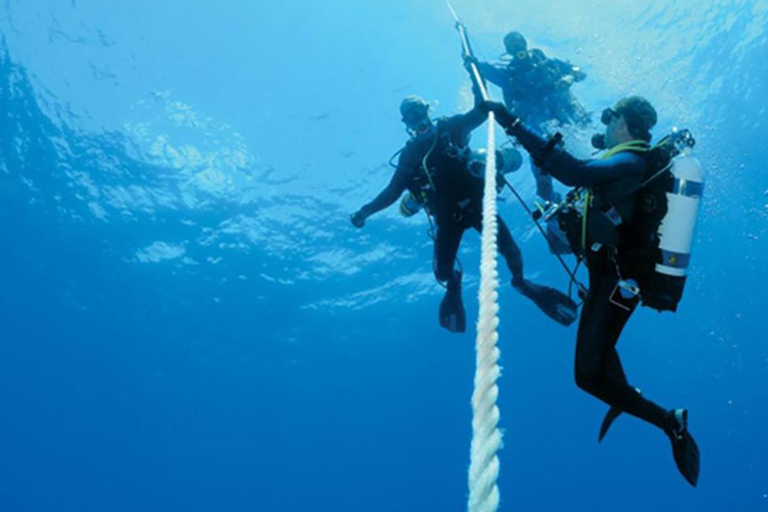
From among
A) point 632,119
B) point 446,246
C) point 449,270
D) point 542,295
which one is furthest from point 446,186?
point 632,119

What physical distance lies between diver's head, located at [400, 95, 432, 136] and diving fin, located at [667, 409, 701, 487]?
485 cm

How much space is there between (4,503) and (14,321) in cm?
3780

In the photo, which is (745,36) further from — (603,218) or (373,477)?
(373,477)

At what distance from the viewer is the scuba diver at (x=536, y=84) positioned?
9648 mm

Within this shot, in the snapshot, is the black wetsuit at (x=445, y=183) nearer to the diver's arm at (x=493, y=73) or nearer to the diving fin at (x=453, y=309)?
the diving fin at (x=453, y=309)

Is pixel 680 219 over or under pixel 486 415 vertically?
over

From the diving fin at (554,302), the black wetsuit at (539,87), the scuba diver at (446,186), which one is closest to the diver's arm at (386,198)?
the scuba diver at (446,186)

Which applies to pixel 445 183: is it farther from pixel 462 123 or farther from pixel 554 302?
pixel 554 302

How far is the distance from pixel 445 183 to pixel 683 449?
449 centimetres

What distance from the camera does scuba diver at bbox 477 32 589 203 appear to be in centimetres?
965

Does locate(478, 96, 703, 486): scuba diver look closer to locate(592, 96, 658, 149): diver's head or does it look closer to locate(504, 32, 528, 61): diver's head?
locate(592, 96, 658, 149): diver's head

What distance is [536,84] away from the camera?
9.70 meters

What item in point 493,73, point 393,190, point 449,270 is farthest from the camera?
point 493,73

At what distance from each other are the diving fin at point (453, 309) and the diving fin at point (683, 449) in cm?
397
